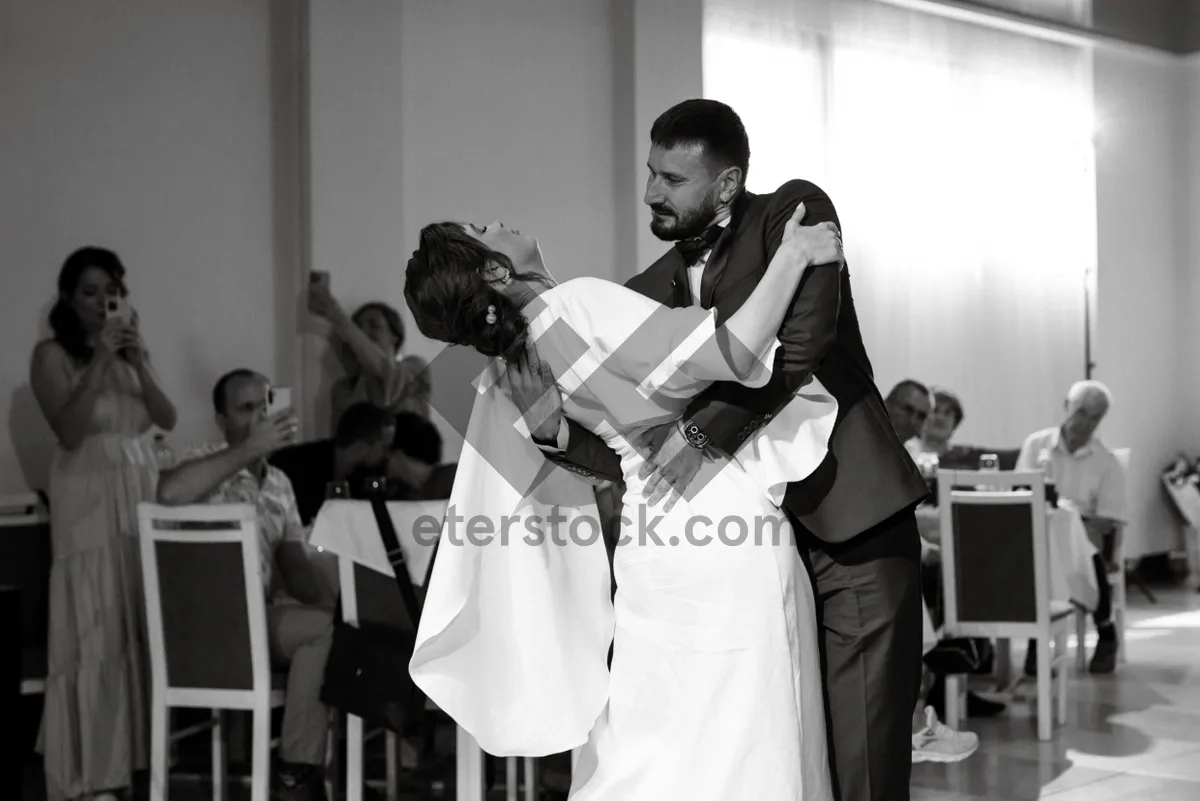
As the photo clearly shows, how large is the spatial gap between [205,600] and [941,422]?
3737mm

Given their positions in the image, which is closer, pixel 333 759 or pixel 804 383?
pixel 804 383

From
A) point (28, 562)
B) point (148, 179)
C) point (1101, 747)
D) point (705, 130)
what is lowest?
point (1101, 747)

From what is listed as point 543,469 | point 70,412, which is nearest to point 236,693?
point 70,412

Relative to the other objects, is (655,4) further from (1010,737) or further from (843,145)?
(1010,737)

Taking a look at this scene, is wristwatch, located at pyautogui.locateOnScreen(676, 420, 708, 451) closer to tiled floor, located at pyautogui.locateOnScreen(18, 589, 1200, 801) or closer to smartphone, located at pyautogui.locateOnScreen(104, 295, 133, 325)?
tiled floor, located at pyautogui.locateOnScreen(18, 589, 1200, 801)

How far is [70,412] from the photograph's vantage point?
14.5 feet

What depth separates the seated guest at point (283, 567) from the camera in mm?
3943

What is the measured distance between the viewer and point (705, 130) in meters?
2.11

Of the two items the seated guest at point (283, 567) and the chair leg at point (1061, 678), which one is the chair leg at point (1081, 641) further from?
the seated guest at point (283, 567)

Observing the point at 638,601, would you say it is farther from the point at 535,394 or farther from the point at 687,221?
the point at 687,221

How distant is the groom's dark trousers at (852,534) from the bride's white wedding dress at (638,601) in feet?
0.17

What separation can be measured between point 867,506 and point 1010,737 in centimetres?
327

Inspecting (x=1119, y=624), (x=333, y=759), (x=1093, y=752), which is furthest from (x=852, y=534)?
(x=1119, y=624)

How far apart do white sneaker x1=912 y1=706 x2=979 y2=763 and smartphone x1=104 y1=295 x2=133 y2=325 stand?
291 centimetres
